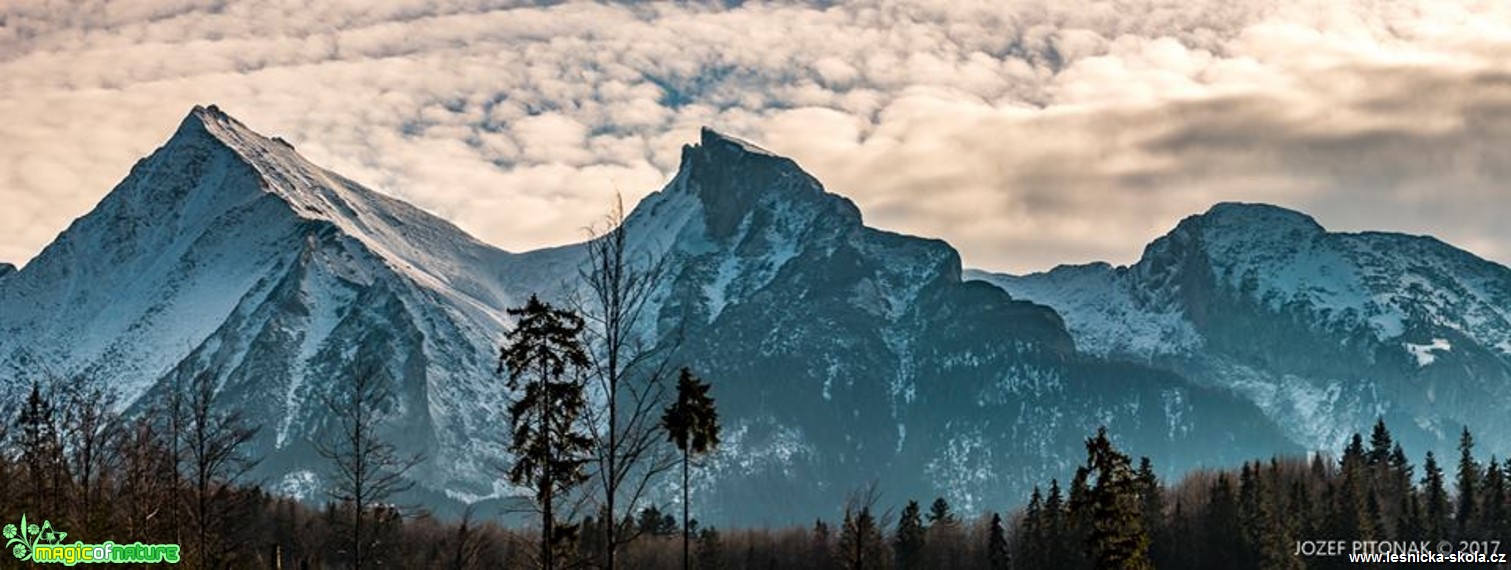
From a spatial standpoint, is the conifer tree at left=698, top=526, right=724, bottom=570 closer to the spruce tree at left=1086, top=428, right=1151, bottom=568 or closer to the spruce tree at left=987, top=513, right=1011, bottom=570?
the spruce tree at left=987, top=513, right=1011, bottom=570

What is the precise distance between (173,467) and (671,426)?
18.3 m

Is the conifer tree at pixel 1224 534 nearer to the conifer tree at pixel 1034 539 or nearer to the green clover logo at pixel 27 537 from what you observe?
the conifer tree at pixel 1034 539

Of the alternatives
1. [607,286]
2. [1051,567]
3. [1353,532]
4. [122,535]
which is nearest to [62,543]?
[122,535]

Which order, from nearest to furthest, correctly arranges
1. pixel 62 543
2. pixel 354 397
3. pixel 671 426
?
1. pixel 62 543
2. pixel 354 397
3. pixel 671 426

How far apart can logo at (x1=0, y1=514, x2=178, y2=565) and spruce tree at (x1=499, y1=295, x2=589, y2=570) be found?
36.3ft

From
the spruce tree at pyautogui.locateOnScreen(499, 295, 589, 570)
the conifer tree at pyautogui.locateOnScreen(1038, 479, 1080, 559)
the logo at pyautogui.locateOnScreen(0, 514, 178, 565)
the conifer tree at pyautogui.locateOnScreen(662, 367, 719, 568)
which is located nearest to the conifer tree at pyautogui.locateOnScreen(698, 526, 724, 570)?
the conifer tree at pyautogui.locateOnScreen(1038, 479, 1080, 559)

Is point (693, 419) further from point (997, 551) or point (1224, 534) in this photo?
point (1224, 534)

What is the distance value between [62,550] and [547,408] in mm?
14447

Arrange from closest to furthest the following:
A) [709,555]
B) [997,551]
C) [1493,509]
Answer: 1. [709,555]
2. [997,551]
3. [1493,509]

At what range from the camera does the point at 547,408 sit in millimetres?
59625

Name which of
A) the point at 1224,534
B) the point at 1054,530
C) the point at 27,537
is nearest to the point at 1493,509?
the point at 1224,534

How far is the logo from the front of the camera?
54781mm

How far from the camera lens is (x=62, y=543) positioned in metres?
58.5

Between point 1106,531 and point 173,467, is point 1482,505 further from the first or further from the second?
point 173,467
